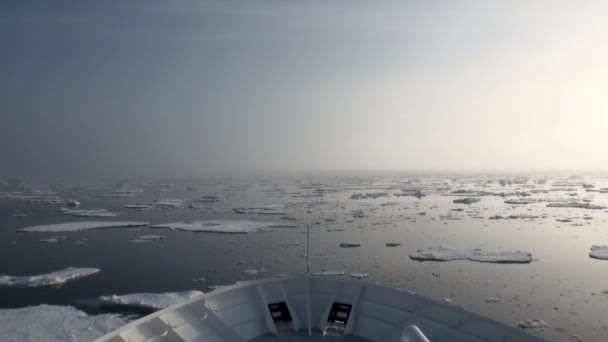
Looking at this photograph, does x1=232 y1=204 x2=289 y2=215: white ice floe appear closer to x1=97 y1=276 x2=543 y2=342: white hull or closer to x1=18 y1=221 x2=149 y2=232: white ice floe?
x1=18 y1=221 x2=149 y2=232: white ice floe

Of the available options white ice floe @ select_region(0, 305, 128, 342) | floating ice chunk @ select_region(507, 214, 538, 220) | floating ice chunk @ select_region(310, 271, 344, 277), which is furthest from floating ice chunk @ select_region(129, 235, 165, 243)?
floating ice chunk @ select_region(507, 214, 538, 220)

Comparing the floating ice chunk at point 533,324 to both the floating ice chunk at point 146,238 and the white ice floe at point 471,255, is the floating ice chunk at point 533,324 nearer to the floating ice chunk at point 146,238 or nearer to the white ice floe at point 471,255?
the white ice floe at point 471,255

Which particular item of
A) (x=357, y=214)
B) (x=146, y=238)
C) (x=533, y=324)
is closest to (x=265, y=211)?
(x=357, y=214)

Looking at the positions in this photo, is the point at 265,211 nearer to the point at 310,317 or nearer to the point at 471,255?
the point at 471,255

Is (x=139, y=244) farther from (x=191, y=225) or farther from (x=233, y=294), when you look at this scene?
(x=233, y=294)

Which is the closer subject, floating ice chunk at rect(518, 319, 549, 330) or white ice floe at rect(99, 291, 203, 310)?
floating ice chunk at rect(518, 319, 549, 330)

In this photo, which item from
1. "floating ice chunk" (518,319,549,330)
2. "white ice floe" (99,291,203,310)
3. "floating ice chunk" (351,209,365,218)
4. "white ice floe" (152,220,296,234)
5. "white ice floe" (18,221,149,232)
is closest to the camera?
"floating ice chunk" (518,319,549,330)
